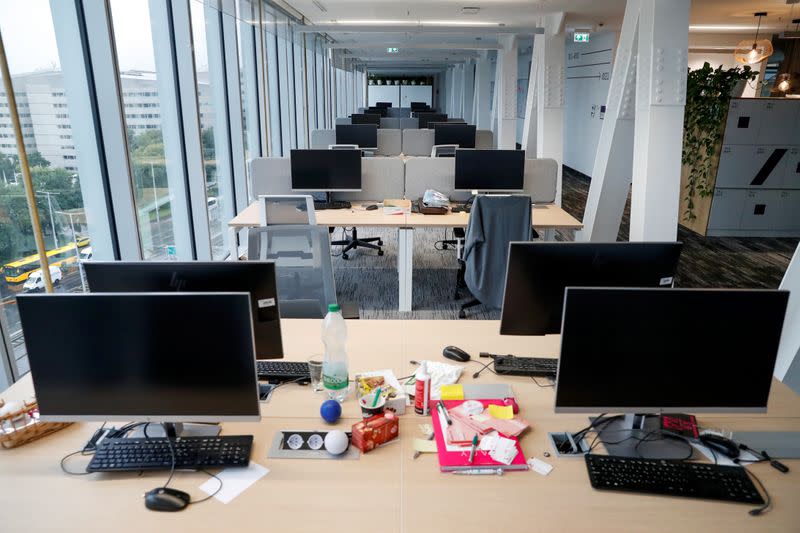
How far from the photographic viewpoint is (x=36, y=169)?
2842 mm

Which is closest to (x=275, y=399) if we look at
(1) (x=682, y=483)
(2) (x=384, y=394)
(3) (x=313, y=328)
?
(2) (x=384, y=394)

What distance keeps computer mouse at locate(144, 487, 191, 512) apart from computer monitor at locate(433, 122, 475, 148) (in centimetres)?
699

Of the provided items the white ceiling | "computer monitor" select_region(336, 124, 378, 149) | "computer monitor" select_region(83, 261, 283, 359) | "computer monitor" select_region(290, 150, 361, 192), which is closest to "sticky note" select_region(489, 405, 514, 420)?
"computer monitor" select_region(83, 261, 283, 359)

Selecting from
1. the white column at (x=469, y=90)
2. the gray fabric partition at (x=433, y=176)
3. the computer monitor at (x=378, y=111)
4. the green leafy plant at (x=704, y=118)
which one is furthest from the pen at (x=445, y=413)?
the white column at (x=469, y=90)

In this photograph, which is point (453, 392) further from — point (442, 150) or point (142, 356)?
point (442, 150)

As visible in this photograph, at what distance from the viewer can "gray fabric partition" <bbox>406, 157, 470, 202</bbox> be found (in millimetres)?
5164

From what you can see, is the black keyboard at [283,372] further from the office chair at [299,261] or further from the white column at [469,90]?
the white column at [469,90]

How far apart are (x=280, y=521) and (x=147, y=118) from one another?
12.4ft

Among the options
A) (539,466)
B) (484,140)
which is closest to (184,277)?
(539,466)

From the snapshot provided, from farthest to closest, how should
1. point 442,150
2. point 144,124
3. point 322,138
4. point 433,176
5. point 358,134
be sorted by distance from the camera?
point 322,138 → point 358,134 → point 442,150 → point 433,176 → point 144,124

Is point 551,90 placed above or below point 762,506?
above

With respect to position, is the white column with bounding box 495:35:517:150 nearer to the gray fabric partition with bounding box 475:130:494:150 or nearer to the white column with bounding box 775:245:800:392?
the gray fabric partition with bounding box 475:130:494:150

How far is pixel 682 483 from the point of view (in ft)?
4.83

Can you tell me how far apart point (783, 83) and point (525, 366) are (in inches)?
434
